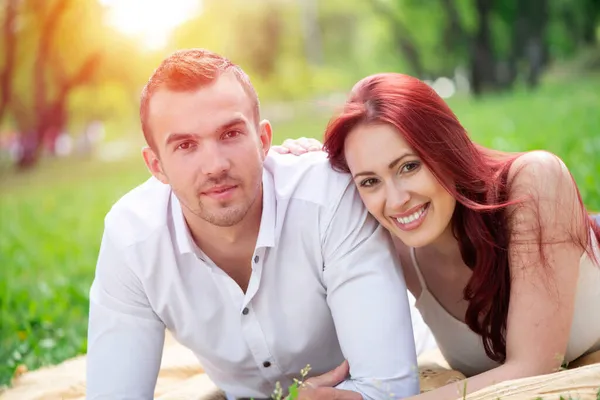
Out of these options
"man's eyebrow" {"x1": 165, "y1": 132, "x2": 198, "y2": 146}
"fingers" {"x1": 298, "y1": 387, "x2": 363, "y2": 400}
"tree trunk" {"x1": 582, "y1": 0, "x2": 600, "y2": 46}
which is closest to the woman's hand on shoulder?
"man's eyebrow" {"x1": 165, "y1": 132, "x2": 198, "y2": 146}

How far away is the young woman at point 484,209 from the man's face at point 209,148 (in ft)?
1.21

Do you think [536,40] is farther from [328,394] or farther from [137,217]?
[328,394]

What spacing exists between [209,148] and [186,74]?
277mm

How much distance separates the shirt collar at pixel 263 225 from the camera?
306 centimetres

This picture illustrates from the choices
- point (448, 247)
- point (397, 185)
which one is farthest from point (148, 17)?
point (397, 185)

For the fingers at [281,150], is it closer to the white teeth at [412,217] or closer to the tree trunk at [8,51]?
the white teeth at [412,217]

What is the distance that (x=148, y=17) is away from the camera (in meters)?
19.5

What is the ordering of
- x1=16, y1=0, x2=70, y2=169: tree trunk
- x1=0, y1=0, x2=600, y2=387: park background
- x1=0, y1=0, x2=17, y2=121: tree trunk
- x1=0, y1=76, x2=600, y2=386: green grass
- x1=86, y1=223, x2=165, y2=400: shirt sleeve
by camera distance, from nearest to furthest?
x1=86, y1=223, x2=165, y2=400: shirt sleeve < x1=0, y1=76, x2=600, y2=386: green grass < x1=0, y1=0, x2=600, y2=387: park background < x1=0, y1=0, x2=17, y2=121: tree trunk < x1=16, y1=0, x2=70, y2=169: tree trunk

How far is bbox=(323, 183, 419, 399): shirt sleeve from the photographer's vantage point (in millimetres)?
2816

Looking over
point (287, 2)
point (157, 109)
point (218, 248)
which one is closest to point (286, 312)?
point (218, 248)

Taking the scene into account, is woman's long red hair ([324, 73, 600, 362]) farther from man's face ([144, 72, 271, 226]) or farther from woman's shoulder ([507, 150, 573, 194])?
man's face ([144, 72, 271, 226])

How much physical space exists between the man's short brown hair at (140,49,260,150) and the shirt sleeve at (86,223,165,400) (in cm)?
51

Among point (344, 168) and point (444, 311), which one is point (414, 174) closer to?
point (344, 168)

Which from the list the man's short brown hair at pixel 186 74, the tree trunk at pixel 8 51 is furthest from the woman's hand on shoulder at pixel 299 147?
the tree trunk at pixel 8 51
